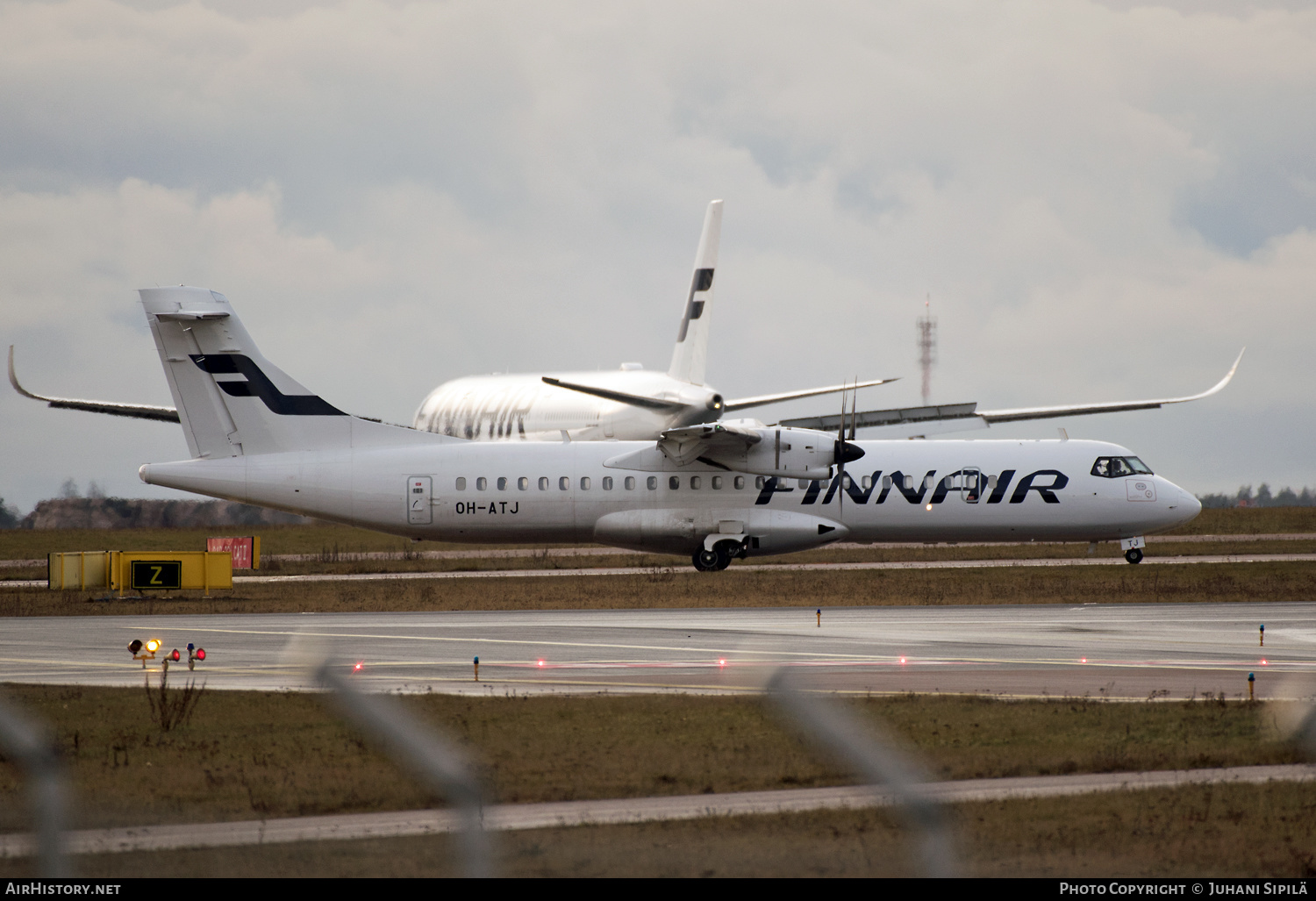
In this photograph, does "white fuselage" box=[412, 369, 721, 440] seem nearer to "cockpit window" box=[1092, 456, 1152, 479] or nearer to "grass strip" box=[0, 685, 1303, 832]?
"cockpit window" box=[1092, 456, 1152, 479]

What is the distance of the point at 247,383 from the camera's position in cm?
3744

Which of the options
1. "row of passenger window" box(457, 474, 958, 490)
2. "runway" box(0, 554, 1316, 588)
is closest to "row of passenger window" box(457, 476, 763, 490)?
"row of passenger window" box(457, 474, 958, 490)

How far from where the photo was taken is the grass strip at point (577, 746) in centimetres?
1149

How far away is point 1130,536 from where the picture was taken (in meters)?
40.5

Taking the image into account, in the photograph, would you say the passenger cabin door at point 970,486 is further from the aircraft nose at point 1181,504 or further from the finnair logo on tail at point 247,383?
the finnair logo on tail at point 247,383

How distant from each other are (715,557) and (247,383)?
14511 millimetres

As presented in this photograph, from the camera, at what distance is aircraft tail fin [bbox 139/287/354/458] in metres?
37.2

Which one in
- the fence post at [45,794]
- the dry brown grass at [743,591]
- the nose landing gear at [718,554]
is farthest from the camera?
the nose landing gear at [718,554]

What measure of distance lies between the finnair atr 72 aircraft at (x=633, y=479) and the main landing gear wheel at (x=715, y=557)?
2.5 inches

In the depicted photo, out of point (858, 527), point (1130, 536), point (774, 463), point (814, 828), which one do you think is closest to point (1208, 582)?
point (1130, 536)

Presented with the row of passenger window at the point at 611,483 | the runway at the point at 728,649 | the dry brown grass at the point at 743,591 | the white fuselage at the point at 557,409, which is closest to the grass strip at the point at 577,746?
the runway at the point at 728,649

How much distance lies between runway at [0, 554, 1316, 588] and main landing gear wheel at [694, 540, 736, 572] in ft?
4.27
